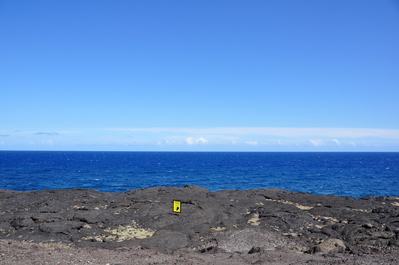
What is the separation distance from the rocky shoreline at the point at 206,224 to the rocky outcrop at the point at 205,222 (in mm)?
48

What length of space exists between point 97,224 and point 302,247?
12281mm

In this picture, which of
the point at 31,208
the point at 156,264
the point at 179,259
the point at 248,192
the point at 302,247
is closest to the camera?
the point at 156,264

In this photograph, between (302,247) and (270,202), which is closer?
(302,247)

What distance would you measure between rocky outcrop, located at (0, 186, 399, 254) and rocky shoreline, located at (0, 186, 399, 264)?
0.16ft

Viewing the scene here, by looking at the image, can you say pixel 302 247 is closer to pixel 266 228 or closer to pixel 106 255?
pixel 266 228

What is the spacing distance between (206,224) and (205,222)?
0.69m

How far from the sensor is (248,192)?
32.3 metres

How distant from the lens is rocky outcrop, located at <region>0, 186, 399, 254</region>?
16578 millimetres

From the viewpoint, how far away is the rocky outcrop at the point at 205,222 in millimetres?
16578

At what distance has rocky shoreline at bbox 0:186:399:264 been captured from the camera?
53.1 ft

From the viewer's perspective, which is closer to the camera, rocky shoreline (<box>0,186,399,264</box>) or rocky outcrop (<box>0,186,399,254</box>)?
rocky shoreline (<box>0,186,399,264</box>)

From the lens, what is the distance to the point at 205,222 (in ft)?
67.8

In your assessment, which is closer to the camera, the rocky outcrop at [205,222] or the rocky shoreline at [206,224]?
the rocky shoreline at [206,224]

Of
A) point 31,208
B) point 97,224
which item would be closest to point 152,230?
point 97,224
